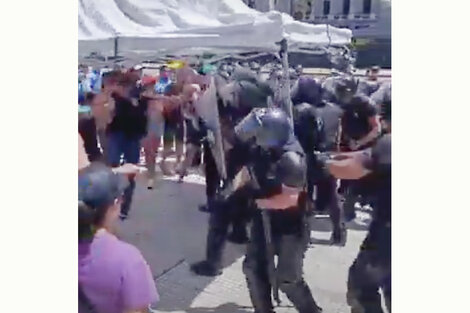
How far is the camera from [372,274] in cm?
219

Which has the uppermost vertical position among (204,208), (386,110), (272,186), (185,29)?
(185,29)

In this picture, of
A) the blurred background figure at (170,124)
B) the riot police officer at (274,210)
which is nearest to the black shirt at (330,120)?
the riot police officer at (274,210)

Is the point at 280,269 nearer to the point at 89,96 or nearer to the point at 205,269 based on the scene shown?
the point at 205,269

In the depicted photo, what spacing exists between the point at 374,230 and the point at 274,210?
1.20 feet

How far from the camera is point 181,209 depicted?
92.3 inches

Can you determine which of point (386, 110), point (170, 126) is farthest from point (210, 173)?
point (386, 110)

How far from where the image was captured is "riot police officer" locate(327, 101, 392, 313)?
211cm

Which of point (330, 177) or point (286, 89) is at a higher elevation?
point (286, 89)

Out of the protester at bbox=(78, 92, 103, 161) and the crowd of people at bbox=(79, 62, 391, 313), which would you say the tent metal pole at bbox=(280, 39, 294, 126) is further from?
the protester at bbox=(78, 92, 103, 161)

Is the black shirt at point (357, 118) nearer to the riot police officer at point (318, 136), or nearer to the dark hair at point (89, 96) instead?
the riot police officer at point (318, 136)

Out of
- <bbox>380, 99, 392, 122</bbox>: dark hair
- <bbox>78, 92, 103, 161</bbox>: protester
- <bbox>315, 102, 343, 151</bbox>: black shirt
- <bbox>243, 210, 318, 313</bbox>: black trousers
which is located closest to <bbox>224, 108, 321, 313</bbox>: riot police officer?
<bbox>243, 210, 318, 313</bbox>: black trousers
